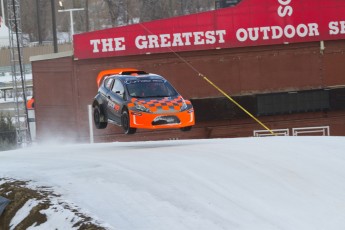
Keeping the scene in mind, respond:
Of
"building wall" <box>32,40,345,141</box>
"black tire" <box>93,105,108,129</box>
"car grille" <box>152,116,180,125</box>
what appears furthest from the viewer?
"building wall" <box>32,40,345,141</box>

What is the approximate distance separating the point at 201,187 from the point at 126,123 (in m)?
5.75

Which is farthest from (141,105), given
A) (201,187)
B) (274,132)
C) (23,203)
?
(274,132)

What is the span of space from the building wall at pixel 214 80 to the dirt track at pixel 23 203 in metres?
16.7

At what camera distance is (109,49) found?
2709 centimetres

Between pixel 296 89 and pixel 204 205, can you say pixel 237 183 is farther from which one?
pixel 296 89

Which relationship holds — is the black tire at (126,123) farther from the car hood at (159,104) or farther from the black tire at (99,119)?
the black tire at (99,119)

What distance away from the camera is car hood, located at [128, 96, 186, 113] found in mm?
15906

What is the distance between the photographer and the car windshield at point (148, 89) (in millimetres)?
16688

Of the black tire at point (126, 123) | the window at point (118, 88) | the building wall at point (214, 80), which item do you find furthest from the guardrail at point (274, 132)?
the black tire at point (126, 123)

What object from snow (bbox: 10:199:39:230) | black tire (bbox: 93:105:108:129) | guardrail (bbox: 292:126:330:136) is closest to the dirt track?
snow (bbox: 10:199:39:230)

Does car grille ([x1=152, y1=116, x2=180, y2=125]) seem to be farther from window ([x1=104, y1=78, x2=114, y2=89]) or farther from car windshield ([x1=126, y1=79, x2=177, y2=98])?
window ([x1=104, y1=78, x2=114, y2=89])

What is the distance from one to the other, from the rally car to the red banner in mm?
8905

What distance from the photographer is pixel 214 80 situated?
2869 centimetres

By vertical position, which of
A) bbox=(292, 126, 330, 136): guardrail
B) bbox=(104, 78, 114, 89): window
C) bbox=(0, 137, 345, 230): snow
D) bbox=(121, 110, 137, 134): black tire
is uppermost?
bbox=(104, 78, 114, 89): window
